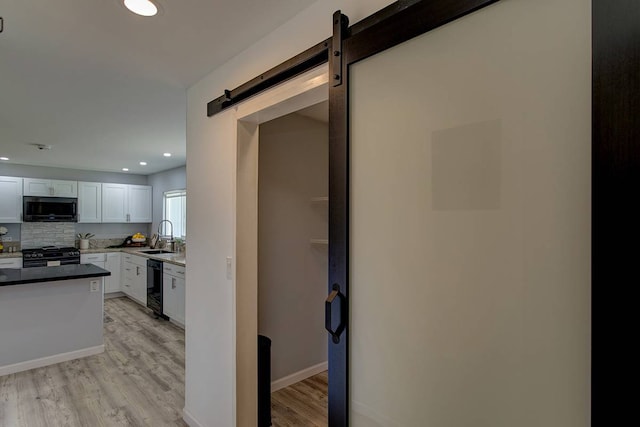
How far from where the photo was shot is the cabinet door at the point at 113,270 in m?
6.18

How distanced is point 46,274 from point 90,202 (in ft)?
11.3

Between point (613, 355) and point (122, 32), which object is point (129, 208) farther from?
point (613, 355)

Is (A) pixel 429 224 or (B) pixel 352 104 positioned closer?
(A) pixel 429 224

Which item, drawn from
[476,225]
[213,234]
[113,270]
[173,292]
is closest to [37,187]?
[113,270]

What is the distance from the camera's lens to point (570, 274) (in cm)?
78

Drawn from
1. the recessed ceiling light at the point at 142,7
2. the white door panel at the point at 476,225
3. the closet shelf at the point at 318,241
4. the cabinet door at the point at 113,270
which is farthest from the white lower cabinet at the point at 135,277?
the white door panel at the point at 476,225

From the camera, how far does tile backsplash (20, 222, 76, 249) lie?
19.5ft

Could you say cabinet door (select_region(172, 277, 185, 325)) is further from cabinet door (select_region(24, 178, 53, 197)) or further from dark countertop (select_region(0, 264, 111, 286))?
cabinet door (select_region(24, 178, 53, 197))

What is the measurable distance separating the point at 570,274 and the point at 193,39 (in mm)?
1892

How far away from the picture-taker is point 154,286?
5047mm

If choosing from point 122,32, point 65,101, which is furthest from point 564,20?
point 65,101

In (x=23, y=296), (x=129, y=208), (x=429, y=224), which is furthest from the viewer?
(x=129, y=208)

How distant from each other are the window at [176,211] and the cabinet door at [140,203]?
0.67 metres

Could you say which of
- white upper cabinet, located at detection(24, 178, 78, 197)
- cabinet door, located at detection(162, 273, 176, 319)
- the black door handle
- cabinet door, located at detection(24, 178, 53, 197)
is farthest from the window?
the black door handle
